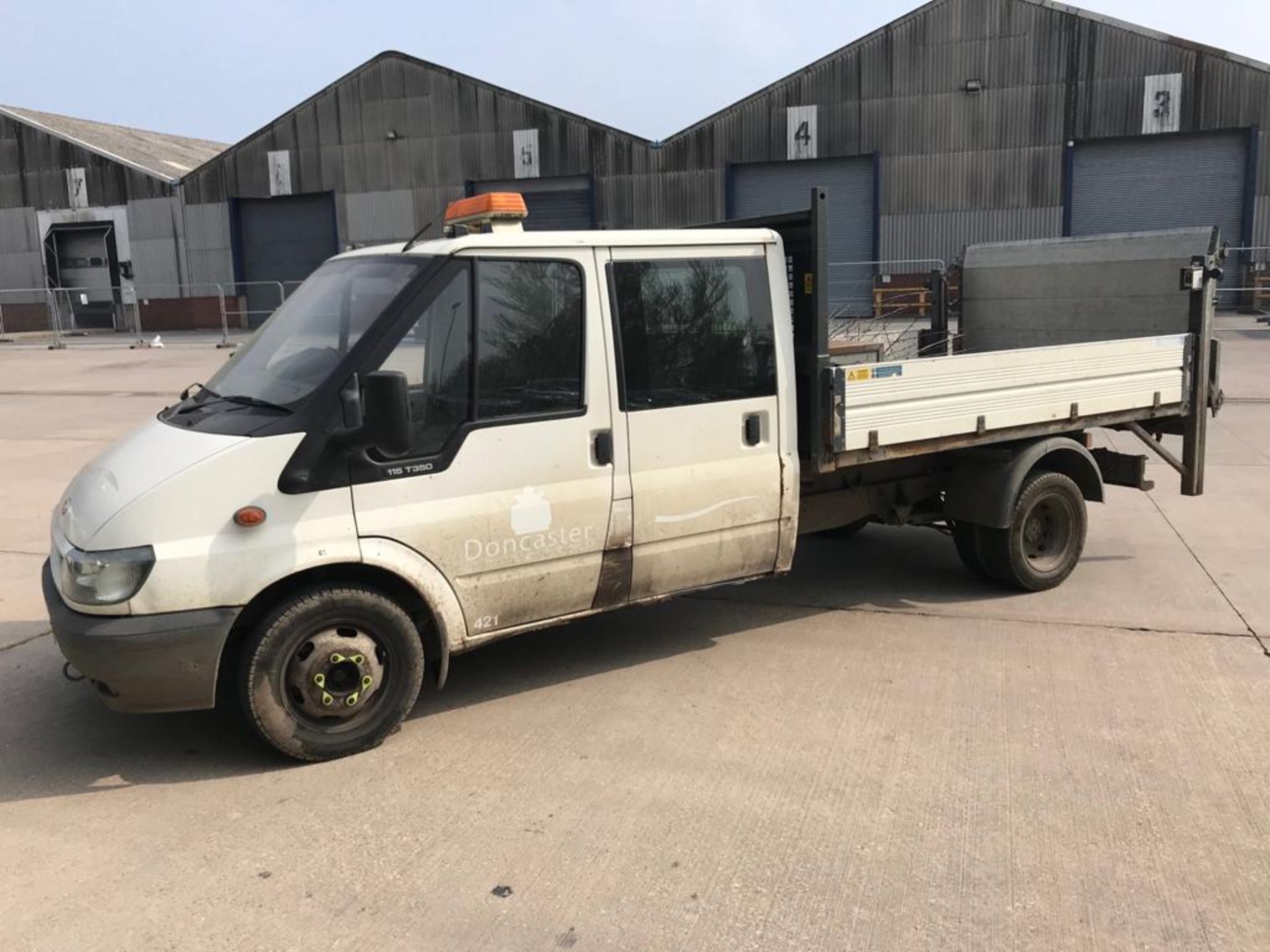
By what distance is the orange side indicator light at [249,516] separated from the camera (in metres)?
3.89

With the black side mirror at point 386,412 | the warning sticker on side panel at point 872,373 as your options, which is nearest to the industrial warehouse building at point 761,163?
the warning sticker on side panel at point 872,373

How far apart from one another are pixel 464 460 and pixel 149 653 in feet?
4.53

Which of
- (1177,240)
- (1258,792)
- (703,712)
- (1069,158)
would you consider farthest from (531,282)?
(1069,158)

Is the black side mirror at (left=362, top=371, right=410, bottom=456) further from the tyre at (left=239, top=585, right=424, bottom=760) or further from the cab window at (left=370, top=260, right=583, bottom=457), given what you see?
the tyre at (left=239, top=585, right=424, bottom=760)

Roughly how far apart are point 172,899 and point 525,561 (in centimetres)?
183

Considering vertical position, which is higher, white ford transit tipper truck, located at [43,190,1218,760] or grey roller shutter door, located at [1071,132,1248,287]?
grey roller shutter door, located at [1071,132,1248,287]

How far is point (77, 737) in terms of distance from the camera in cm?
454

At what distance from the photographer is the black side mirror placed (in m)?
3.91

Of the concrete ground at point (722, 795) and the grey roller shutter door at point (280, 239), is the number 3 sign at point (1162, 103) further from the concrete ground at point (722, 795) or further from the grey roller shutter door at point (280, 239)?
the concrete ground at point (722, 795)

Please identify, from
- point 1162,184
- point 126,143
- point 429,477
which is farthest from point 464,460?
point 126,143

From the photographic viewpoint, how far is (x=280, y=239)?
38.0m

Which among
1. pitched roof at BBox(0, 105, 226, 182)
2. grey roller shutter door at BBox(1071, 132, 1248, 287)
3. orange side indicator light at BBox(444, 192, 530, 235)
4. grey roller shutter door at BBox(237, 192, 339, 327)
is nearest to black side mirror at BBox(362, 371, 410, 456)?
orange side indicator light at BBox(444, 192, 530, 235)

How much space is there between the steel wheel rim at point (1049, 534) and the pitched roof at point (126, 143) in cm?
3918

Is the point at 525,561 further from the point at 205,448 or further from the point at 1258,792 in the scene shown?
the point at 1258,792
